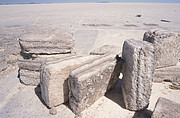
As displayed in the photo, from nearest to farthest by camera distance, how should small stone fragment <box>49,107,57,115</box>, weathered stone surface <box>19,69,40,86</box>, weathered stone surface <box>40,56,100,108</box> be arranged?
1. weathered stone surface <box>40,56,100,108</box>
2. small stone fragment <box>49,107,57,115</box>
3. weathered stone surface <box>19,69,40,86</box>

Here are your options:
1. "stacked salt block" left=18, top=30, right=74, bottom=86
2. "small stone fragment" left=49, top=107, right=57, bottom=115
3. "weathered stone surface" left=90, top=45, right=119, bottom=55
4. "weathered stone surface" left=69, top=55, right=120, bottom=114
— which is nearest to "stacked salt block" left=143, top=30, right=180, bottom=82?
"weathered stone surface" left=69, top=55, right=120, bottom=114

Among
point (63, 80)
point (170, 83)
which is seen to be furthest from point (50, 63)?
point (170, 83)

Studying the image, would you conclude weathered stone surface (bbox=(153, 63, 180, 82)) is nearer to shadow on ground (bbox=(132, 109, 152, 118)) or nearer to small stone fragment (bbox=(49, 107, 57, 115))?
shadow on ground (bbox=(132, 109, 152, 118))

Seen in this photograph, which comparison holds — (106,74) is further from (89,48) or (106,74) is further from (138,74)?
(89,48)

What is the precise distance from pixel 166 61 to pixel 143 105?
1431mm

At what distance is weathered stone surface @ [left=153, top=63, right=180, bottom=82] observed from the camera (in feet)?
12.1

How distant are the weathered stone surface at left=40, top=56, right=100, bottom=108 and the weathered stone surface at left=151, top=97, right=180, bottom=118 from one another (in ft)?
4.61

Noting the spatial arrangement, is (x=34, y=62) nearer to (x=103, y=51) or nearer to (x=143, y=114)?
(x=103, y=51)

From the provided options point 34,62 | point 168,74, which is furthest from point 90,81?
point 168,74

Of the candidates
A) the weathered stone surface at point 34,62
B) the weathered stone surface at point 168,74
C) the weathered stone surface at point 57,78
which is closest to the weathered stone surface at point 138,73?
the weathered stone surface at point 57,78

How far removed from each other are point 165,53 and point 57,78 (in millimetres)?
2461

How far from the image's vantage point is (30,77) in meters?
3.74

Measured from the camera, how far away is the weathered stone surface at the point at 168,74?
Answer: 3.70 meters

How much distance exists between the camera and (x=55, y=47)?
350 centimetres
